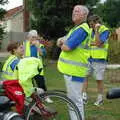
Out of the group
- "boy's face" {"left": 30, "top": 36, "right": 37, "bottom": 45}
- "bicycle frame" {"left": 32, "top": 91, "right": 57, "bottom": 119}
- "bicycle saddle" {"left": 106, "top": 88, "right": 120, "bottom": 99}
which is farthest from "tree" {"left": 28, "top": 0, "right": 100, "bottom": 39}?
"bicycle saddle" {"left": 106, "top": 88, "right": 120, "bottom": 99}

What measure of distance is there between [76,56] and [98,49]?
2.99m

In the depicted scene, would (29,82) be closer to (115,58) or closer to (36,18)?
(115,58)

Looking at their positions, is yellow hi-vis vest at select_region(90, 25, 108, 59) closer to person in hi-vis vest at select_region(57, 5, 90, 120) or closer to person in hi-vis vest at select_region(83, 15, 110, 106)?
person in hi-vis vest at select_region(83, 15, 110, 106)

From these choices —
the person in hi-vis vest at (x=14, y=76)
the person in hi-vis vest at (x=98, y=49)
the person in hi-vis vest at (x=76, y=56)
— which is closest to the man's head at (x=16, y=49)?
the person in hi-vis vest at (x=14, y=76)

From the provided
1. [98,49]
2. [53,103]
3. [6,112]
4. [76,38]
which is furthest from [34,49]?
[6,112]

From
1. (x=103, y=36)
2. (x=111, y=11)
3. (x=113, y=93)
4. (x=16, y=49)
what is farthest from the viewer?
(x=111, y=11)

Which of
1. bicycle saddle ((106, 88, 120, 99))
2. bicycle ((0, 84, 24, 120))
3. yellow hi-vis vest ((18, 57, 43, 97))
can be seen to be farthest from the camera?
yellow hi-vis vest ((18, 57, 43, 97))

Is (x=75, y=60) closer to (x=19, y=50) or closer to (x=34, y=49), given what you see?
(x=19, y=50)

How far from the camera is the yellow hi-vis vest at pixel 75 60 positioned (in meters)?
7.91

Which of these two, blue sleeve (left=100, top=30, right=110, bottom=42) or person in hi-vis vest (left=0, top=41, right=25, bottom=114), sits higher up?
blue sleeve (left=100, top=30, right=110, bottom=42)

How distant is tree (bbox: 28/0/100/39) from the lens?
29906mm

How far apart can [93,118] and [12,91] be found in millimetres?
2619

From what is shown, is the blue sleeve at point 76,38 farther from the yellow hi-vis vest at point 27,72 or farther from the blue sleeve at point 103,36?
the blue sleeve at point 103,36

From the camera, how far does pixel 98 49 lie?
35.8ft
